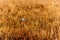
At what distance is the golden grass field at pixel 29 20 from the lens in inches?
63.9

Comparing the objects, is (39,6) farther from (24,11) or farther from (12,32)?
(12,32)

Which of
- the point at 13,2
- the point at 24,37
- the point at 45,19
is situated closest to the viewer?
the point at 24,37

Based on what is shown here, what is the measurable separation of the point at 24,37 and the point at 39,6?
415 mm

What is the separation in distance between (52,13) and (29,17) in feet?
0.82

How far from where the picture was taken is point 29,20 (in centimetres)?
171

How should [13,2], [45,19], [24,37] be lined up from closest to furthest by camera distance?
[24,37] → [45,19] → [13,2]

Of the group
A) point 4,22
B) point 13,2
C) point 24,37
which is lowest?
point 24,37

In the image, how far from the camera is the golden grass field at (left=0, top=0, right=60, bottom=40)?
1623mm

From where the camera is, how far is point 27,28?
65.0 inches

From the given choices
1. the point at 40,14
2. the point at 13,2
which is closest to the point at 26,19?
the point at 40,14

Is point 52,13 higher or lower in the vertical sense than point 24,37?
higher

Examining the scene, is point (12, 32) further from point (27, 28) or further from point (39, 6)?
point (39, 6)

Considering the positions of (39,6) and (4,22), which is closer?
(4,22)

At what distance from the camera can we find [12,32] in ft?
5.34
